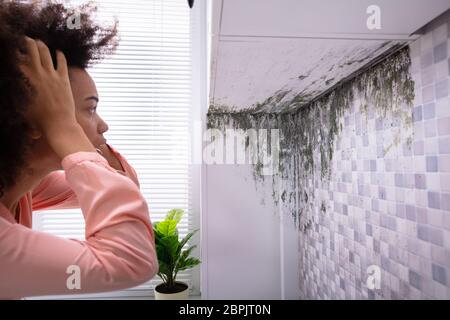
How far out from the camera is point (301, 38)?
0.61 m

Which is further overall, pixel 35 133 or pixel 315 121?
pixel 315 121

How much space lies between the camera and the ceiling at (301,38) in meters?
0.49

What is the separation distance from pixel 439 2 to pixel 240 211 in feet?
3.64

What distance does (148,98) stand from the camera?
1.73 meters

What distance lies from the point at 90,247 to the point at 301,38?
0.49 m

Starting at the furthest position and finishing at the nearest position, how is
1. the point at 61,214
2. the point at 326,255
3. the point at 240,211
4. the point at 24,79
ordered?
the point at 61,214, the point at 240,211, the point at 326,255, the point at 24,79

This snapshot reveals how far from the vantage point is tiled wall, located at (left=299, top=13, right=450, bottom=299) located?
0.59 m

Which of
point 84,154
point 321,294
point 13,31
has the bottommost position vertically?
point 321,294

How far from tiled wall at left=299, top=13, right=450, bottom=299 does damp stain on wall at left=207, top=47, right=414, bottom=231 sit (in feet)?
0.08

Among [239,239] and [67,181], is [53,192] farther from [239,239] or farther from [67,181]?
[239,239]

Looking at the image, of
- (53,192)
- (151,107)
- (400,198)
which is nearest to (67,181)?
(53,192)

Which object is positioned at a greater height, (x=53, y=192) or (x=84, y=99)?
(x=84, y=99)
